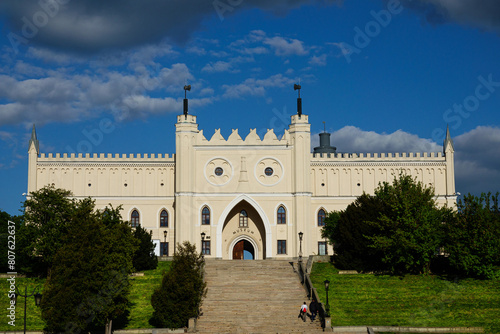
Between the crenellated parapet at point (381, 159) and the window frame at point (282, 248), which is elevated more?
the crenellated parapet at point (381, 159)

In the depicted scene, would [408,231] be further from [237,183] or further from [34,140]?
[34,140]

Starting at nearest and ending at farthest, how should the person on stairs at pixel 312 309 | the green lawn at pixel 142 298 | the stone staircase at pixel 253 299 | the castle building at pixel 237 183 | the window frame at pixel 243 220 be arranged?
the stone staircase at pixel 253 299 < the person on stairs at pixel 312 309 < the green lawn at pixel 142 298 < the castle building at pixel 237 183 < the window frame at pixel 243 220

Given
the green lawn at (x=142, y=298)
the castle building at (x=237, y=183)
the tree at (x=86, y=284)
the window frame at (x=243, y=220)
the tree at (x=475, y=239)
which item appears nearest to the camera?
the tree at (x=86, y=284)

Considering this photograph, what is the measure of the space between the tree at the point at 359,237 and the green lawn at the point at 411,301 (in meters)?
1.39

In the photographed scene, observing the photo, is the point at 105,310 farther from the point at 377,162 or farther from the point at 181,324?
the point at 377,162

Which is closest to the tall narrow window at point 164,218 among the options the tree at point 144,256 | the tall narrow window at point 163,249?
the tall narrow window at point 163,249

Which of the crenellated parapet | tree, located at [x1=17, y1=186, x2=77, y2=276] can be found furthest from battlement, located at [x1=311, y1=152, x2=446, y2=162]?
tree, located at [x1=17, y1=186, x2=77, y2=276]

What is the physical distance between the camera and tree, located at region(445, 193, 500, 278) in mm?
43188

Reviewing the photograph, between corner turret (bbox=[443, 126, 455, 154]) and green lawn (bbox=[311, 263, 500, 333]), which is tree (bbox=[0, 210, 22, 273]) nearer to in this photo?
green lawn (bbox=[311, 263, 500, 333])

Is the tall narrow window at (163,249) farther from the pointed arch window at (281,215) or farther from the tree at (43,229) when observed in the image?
the tree at (43,229)

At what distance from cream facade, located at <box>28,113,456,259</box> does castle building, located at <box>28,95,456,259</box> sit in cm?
9

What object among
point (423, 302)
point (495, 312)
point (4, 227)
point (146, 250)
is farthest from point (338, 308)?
point (4, 227)

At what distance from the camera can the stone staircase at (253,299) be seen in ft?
115

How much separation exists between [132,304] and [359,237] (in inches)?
686
